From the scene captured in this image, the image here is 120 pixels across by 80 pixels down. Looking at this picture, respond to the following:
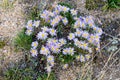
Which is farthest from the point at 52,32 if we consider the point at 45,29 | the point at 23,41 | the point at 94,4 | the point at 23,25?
the point at 94,4

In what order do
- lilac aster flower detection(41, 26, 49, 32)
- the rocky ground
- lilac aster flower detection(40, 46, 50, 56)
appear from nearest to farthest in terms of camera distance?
lilac aster flower detection(40, 46, 50, 56)
lilac aster flower detection(41, 26, 49, 32)
the rocky ground

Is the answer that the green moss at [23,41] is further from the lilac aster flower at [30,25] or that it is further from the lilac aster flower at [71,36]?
the lilac aster flower at [71,36]

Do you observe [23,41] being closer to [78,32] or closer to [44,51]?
[44,51]

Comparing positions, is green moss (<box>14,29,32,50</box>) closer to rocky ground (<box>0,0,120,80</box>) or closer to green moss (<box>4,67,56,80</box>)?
rocky ground (<box>0,0,120,80</box>)

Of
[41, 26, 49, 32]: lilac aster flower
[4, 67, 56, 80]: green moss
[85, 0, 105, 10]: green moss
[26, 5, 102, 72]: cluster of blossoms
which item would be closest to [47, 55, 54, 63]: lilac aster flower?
[26, 5, 102, 72]: cluster of blossoms

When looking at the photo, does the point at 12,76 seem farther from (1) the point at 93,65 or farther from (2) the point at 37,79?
(1) the point at 93,65

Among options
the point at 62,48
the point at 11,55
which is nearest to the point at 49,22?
the point at 62,48
